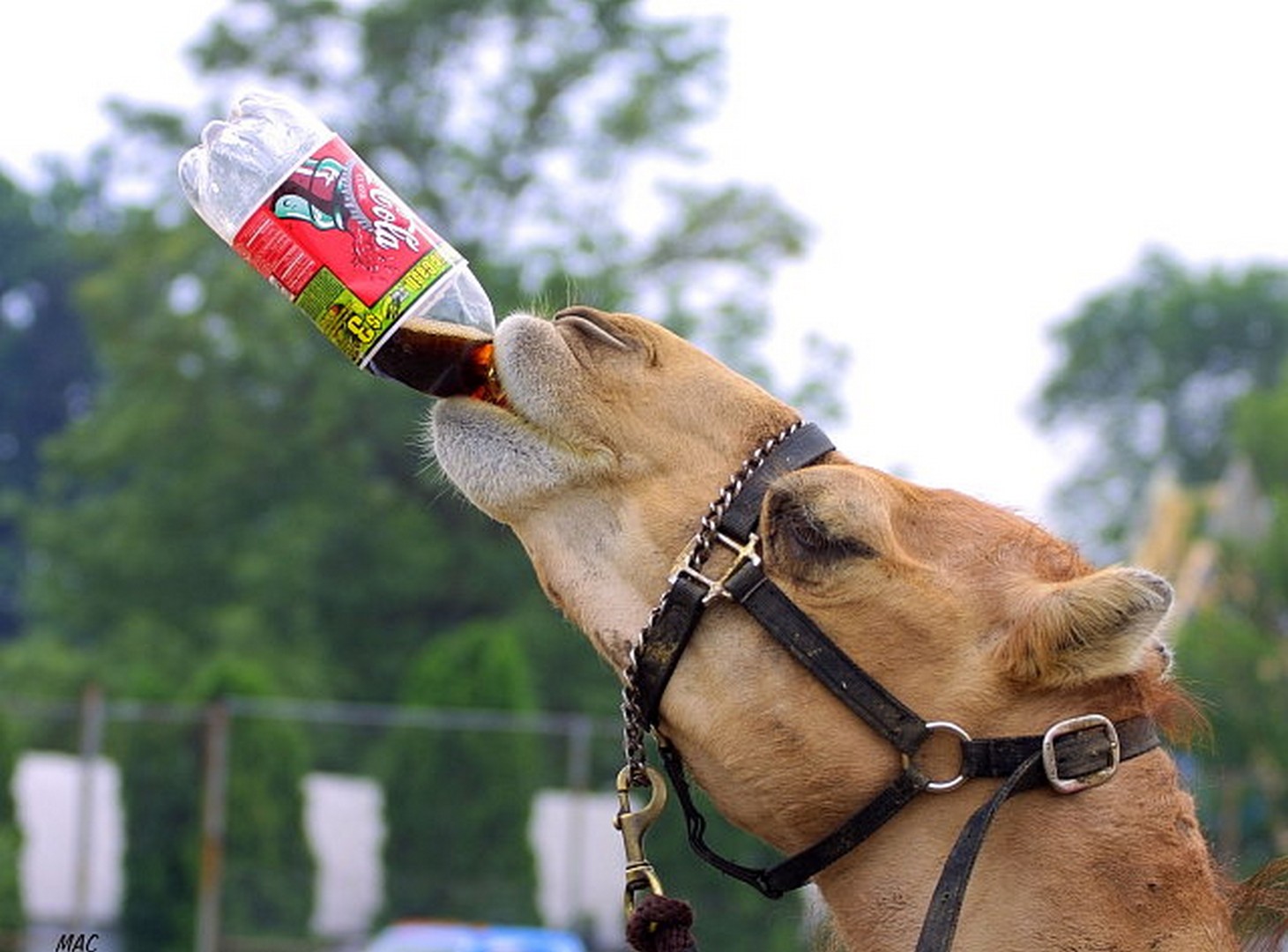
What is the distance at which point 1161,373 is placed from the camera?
7106 centimetres

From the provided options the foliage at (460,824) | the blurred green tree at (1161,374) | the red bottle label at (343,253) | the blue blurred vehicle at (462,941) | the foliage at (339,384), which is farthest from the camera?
the blurred green tree at (1161,374)

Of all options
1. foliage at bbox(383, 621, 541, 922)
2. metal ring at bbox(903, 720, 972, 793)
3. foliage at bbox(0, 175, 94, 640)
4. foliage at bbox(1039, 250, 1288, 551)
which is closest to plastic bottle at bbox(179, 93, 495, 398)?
metal ring at bbox(903, 720, 972, 793)

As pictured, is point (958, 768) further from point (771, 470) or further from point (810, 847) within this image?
point (771, 470)

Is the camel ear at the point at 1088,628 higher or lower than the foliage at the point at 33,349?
lower

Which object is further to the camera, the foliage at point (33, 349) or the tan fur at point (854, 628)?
the foliage at point (33, 349)

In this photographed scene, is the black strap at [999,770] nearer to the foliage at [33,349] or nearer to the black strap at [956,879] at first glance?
the black strap at [956,879]

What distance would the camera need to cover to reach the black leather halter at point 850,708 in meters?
3.03

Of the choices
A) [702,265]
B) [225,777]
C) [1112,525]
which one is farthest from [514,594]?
[1112,525]

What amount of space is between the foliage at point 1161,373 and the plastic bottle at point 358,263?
2565 inches

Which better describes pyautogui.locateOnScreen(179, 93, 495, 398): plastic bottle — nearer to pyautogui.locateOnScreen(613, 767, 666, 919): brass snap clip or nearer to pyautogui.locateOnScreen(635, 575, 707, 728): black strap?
pyautogui.locateOnScreen(635, 575, 707, 728): black strap

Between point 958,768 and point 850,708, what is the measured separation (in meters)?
0.19

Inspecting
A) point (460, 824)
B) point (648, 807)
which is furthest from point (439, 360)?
point (460, 824)

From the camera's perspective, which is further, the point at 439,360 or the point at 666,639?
the point at 439,360

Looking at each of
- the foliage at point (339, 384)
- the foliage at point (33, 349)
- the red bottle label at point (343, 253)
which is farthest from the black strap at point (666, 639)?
the foliage at point (33, 349)
